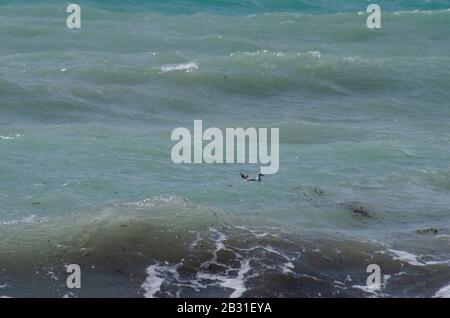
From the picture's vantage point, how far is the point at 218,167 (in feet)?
51.7

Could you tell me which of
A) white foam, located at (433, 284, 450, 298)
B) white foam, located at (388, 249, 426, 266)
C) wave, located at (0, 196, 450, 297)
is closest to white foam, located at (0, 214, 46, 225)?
wave, located at (0, 196, 450, 297)

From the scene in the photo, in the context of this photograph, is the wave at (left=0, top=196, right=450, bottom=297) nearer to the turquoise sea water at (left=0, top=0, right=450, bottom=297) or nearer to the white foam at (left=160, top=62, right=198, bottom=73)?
the turquoise sea water at (left=0, top=0, right=450, bottom=297)

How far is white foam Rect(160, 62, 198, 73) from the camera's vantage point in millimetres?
24906

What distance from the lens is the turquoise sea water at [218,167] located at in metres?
11.1

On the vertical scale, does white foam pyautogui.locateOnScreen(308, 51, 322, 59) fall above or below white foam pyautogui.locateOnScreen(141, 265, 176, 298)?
above

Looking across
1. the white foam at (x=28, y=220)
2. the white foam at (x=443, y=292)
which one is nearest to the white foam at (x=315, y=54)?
the white foam at (x=28, y=220)

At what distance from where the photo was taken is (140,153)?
16422 mm

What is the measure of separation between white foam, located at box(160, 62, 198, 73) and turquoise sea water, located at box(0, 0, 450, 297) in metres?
0.12

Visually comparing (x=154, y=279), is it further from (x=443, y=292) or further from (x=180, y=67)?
(x=180, y=67)

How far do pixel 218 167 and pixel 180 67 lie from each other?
9.83 metres

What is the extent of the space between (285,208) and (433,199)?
7.72 feet

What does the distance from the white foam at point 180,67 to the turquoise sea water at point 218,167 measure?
0.12m

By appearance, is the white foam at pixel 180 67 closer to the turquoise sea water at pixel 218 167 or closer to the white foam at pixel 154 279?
the turquoise sea water at pixel 218 167

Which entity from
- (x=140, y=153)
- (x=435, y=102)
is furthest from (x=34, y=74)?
(x=435, y=102)
